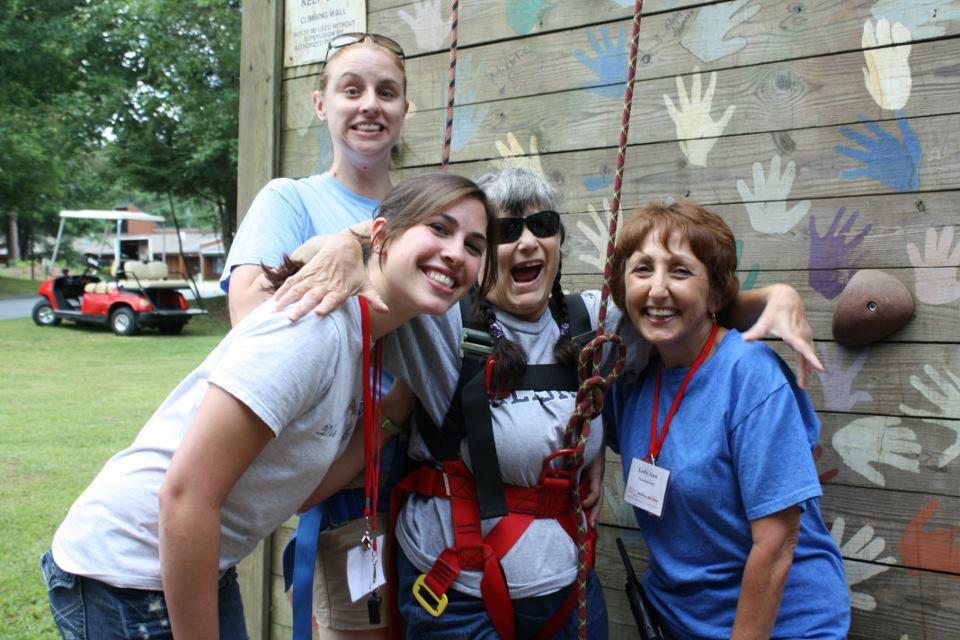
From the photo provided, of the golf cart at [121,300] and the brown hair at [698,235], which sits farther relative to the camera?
the golf cart at [121,300]

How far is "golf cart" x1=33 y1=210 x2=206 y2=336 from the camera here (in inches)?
682

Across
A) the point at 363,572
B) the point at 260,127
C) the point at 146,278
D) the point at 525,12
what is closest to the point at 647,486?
the point at 363,572

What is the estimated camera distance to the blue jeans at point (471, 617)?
2045 mm

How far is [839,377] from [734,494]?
0.69 meters

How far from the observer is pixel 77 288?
18.4 meters

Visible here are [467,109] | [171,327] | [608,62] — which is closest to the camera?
[608,62]

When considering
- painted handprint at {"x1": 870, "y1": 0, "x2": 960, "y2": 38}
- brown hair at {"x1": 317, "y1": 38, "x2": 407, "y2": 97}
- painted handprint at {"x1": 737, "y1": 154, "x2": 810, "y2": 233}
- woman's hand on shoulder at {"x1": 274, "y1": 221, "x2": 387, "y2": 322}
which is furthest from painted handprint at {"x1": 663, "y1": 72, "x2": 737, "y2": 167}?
woman's hand on shoulder at {"x1": 274, "y1": 221, "x2": 387, "y2": 322}

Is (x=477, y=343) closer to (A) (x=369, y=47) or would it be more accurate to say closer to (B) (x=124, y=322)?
(A) (x=369, y=47)

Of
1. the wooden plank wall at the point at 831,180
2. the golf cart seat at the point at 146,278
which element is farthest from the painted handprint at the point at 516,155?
the golf cart seat at the point at 146,278

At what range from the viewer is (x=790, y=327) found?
1967mm

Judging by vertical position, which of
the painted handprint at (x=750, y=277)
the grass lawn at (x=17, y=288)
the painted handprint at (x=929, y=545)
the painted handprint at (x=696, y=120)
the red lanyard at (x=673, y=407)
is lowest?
the grass lawn at (x=17, y=288)

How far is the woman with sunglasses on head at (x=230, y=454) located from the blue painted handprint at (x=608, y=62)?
3.71ft

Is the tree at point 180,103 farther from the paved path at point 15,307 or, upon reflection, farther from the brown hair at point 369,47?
the brown hair at point 369,47

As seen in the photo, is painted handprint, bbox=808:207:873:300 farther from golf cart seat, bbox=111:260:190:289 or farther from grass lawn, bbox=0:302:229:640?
golf cart seat, bbox=111:260:190:289
